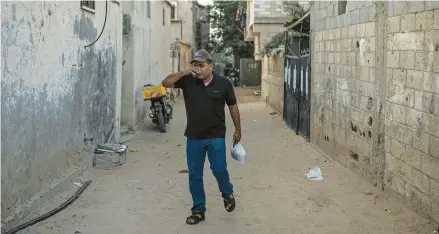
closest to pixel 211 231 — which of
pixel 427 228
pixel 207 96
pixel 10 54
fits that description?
pixel 207 96

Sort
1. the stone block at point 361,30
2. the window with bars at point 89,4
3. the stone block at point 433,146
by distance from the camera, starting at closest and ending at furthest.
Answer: the stone block at point 433,146, the stone block at point 361,30, the window with bars at point 89,4

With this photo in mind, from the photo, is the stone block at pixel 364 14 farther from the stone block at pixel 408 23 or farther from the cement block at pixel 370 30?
the stone block at pixel 408 23

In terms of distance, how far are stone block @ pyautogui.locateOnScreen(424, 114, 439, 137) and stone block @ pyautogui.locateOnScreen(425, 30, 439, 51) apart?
681mm

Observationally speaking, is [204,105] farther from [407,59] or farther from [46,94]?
[407,59]

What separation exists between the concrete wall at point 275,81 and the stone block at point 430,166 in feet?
37.9

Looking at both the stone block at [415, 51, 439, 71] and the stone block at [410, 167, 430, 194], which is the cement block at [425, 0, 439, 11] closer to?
the stone block at [415, 51, 439, 71]

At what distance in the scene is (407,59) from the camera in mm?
6543

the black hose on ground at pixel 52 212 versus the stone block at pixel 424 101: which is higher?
the stone block at pixel 424 101

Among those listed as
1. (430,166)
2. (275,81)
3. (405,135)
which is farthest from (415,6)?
(275,81)

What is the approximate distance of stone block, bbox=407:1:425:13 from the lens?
242 inches

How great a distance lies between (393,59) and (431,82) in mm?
1215

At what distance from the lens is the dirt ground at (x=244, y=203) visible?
593 cm

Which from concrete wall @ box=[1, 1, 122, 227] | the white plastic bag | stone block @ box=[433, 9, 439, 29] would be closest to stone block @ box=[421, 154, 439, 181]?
stone block @ box=[433, 9, 439, 29]

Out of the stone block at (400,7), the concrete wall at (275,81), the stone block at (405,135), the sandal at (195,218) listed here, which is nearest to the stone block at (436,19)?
the stone block at (400,7)
